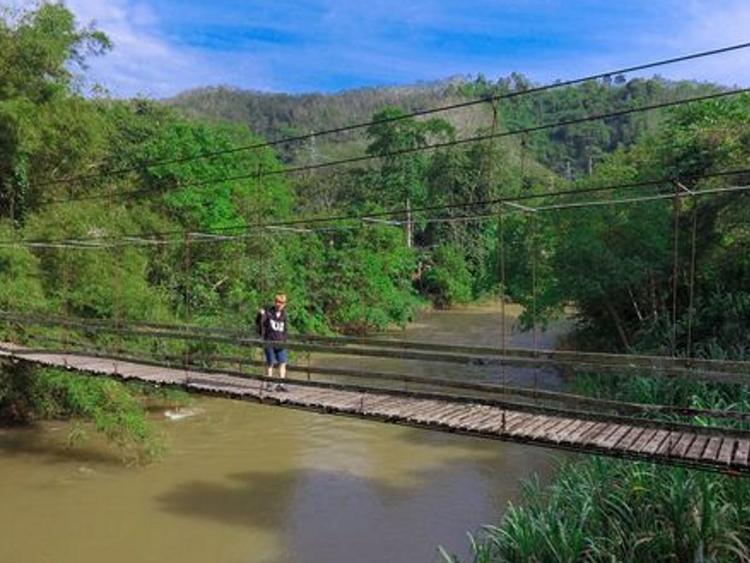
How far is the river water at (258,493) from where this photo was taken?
7.29 meters

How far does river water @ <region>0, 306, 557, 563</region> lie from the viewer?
23.9 ft

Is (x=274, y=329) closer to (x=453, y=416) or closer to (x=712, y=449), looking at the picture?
(x=453, y=416)

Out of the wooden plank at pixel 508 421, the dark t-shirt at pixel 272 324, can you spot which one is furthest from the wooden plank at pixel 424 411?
the dark t-shirt at pixel 272 324

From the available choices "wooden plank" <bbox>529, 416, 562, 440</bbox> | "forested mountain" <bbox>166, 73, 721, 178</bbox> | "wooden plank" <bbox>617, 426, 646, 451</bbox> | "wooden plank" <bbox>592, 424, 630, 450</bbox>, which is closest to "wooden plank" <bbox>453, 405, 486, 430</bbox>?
"wooden plank" <bbox>529, 416, 562, 440</bbox>

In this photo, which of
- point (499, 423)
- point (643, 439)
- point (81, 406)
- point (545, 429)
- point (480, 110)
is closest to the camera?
point (643, 439)

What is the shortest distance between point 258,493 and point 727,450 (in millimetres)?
5709

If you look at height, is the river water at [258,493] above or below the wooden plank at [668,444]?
below

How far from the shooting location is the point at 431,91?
7169 cm

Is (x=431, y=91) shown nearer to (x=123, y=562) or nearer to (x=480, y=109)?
(x=480, y=109)

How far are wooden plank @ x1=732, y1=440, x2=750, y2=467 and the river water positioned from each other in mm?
3171

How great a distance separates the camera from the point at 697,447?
4.42 metres

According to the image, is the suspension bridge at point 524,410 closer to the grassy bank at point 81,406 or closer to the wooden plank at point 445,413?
the wooden plank at point 445,413

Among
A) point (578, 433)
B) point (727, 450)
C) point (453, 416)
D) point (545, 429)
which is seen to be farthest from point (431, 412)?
point (727, 450)

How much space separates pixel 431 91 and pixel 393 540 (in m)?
67.7
